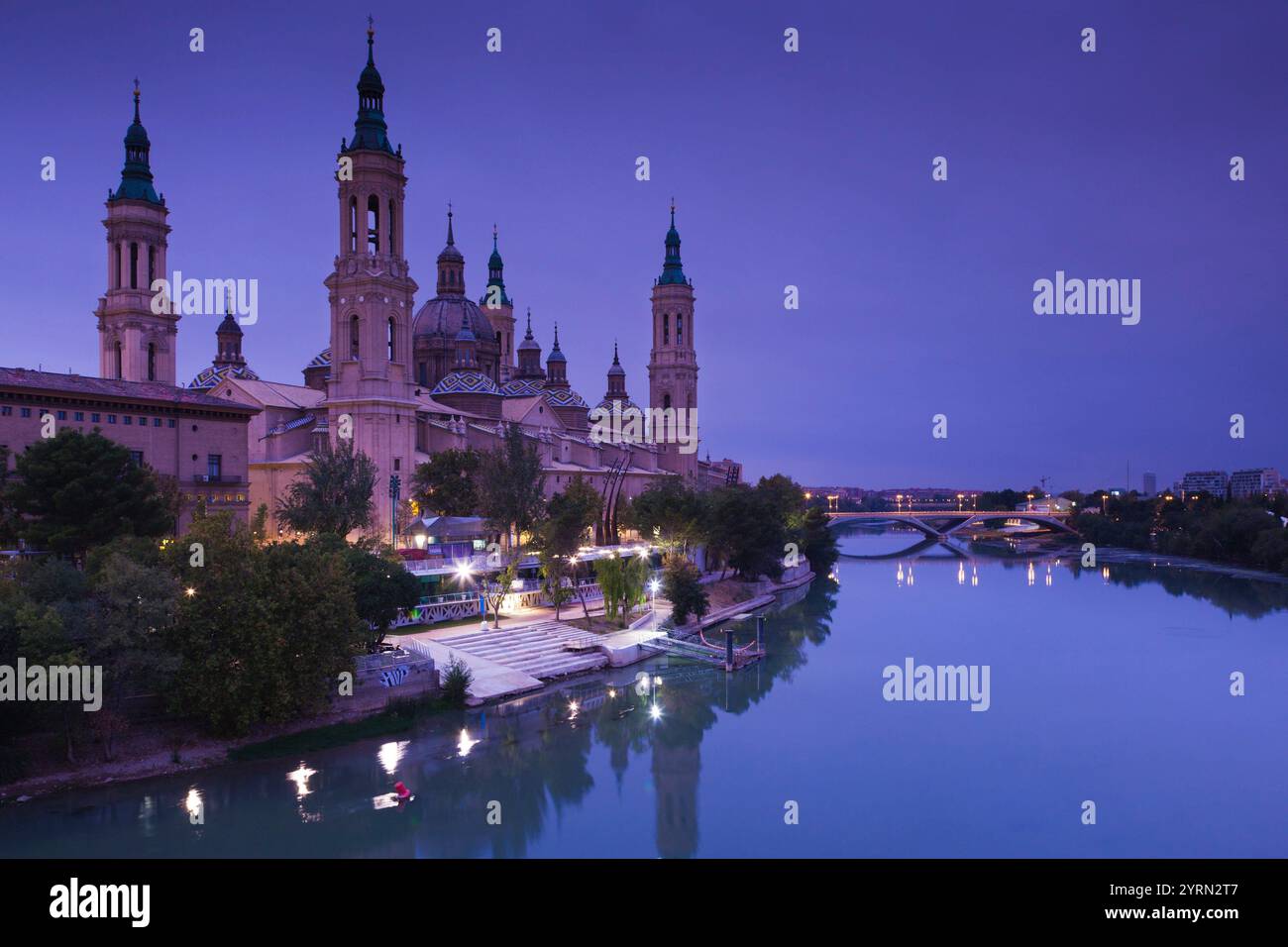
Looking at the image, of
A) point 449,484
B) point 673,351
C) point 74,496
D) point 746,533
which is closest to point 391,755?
point 74,496

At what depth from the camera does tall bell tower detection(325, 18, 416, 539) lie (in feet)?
130

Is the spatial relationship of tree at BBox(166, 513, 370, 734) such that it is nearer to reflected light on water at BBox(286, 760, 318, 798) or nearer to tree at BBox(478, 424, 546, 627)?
reflected light on water at BBox(286, 760, 318, 798)

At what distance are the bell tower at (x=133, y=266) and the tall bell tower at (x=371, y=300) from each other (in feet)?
38.0

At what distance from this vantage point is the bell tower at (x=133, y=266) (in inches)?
1740

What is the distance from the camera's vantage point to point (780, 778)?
63.0ft

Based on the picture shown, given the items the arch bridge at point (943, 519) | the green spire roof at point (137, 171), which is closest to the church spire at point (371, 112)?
the green spire roof at point (137, 171)

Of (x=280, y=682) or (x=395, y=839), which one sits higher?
(x=280, y=682)

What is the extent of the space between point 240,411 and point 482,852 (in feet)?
86.7

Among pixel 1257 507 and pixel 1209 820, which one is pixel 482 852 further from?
pixel 1257 507

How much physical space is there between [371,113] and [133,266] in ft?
52.2

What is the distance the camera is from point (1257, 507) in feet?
217

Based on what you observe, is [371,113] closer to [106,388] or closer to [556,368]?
[106,388]

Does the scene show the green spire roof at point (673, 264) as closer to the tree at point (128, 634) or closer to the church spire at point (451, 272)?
the church spire at point (451, 272)
